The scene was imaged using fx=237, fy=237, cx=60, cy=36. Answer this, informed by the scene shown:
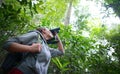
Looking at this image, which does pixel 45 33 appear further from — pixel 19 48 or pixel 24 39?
pixel 19 48

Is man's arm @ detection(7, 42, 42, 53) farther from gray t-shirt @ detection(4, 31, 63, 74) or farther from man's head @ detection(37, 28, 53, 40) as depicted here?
man's head @ detection(37, 28, 53, 40)

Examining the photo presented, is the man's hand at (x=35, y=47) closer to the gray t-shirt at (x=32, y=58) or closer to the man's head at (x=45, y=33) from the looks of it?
the gray t-shirt at (x=32, y=58)

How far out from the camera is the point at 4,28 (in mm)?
4336

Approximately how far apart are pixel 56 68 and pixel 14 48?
2.82m

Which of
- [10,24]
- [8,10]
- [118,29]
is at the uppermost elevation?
[8,10]

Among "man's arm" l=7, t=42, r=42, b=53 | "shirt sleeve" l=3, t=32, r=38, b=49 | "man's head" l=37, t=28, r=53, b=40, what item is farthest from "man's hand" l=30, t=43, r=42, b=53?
"man's head" l=37, t=28, r=53, b=40

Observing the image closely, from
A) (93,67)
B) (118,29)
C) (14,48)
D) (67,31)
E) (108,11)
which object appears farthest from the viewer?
(108,11)

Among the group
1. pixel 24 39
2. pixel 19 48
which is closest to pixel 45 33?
pixel 24 39

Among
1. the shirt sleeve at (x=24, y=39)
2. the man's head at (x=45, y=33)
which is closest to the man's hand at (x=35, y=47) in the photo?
the shirt sleeve at (x=24, y=39)

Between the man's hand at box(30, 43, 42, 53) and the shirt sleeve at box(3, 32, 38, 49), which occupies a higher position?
the shirt sleeve at box(3, 32, 38, 49)

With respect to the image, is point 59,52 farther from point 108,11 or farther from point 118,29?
point 108,11

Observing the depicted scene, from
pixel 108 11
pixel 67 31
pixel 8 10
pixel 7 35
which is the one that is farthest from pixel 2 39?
pixel 108 11

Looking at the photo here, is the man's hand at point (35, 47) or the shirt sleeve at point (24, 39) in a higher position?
the shirt sleeve at point (24, 39)

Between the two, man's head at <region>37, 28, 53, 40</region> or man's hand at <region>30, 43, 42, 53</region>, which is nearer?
man's hand at <region>30, 43, 42, 53</region>
